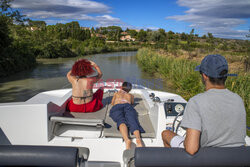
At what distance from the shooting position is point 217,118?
4.36 ft

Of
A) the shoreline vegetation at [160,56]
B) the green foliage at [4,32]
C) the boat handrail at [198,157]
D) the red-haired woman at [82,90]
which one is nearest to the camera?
the boat handrail at [198,157]

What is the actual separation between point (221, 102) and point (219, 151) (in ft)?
1.04

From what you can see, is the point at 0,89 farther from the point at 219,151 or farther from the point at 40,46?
the point at 40,46

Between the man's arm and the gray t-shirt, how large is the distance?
3cm

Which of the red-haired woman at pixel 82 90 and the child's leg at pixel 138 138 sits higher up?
the red-haired woman at pixel 82 90

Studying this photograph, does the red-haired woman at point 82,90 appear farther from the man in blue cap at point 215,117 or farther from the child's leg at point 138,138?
the man in blue cap at point 215,117

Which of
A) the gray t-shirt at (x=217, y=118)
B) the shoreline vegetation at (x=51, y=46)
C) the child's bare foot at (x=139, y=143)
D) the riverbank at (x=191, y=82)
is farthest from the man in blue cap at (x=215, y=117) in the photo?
the shoreline vegetation at (x=51, y=46)

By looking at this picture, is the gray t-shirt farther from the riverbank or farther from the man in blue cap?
the riverbank

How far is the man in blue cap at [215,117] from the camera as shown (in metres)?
1.33

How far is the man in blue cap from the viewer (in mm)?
1328

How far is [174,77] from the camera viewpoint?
30.3 ft

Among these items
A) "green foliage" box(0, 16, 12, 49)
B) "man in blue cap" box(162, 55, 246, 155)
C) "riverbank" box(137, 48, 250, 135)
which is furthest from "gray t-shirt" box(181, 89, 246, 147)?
"green foliage" box(0, 16, 12, 49)

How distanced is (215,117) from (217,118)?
0.05 feet

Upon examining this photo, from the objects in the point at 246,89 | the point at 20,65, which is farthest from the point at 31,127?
the point at 20,65
